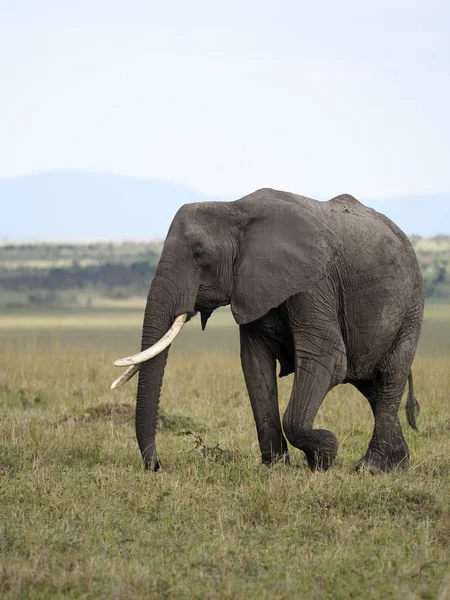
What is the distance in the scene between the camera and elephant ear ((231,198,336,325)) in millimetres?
9281

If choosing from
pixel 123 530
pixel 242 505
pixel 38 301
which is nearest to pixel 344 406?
pixel 242 505

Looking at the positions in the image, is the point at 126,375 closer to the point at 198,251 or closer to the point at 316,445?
the point at 198,251

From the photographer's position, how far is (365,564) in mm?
6988

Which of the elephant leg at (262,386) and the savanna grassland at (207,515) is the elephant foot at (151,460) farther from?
the elephant leg at (262,386)

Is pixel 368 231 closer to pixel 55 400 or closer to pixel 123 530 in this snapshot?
pixel 123 530

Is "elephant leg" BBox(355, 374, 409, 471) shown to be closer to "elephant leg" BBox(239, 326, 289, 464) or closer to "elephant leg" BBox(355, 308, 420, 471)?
"elephant leg" BBox(355, 308, 420, 471)

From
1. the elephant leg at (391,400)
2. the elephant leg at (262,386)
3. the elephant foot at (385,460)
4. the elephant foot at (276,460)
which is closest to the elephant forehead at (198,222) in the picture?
the elephant leg at (262,386)

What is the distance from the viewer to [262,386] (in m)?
9.77

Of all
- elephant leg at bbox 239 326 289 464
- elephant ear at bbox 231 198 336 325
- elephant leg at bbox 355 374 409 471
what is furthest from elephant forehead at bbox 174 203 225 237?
elephant leg at bbox 355 374 409 471

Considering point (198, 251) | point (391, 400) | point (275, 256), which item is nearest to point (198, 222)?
point (198, 251)

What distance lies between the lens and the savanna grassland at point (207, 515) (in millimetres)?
6586

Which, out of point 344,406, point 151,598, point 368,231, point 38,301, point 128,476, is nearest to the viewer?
point 151,598

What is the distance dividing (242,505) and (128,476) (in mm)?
1142

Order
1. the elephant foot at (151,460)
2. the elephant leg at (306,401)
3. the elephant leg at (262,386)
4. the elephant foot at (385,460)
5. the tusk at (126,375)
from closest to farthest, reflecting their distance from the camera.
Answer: the tusk at (126,375)
the elephant leg at (306,401)
the elephant foot at (151,460)
the elephant leg at (262,386)
the elephant foot at (385,460)
